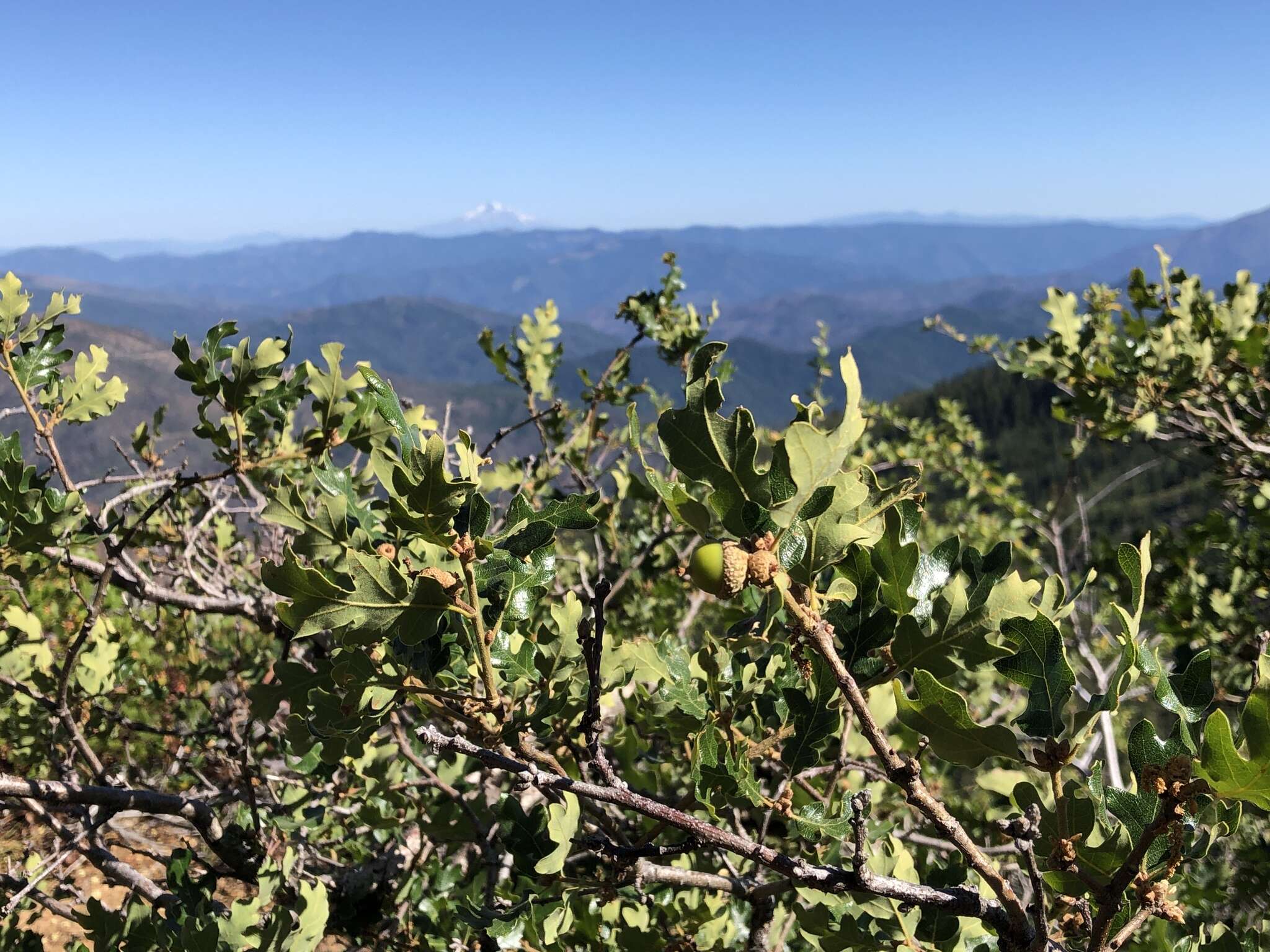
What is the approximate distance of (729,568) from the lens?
32.5 inches

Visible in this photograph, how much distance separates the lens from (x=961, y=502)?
9.75 meters

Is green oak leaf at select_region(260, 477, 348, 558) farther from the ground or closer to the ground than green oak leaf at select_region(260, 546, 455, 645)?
farther from the ground

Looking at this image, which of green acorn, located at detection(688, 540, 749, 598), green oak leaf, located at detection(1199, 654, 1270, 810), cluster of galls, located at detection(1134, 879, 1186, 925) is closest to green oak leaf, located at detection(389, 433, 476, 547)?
green acorn, located at detection(688, 540, 749, 598)

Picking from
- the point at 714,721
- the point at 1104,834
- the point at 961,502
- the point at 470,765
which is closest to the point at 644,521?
the point at 470,765

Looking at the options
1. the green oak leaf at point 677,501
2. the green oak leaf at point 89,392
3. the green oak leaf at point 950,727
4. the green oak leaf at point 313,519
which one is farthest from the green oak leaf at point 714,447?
the green oak leaf at point 89,392

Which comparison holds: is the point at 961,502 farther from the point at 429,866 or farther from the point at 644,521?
the point at 429,866

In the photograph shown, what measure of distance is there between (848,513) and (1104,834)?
63 centimetres

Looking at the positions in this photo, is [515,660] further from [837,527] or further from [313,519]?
[837,527]

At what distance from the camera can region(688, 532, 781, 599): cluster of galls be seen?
0.83 metres

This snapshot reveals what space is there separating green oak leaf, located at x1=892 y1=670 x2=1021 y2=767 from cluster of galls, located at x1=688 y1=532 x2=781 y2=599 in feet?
0.70

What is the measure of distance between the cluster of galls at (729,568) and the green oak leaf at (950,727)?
212 mm

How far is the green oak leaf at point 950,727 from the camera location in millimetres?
904

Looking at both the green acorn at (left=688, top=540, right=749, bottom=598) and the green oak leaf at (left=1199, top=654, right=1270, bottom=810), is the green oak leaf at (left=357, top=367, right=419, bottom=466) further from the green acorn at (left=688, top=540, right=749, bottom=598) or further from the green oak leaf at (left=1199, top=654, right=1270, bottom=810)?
the green oak leaf at (left=1199, top=654, right=1270, bottom=810)

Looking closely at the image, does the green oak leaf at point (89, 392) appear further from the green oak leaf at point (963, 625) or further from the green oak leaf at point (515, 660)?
the green oak leaf at point (963, 625)
